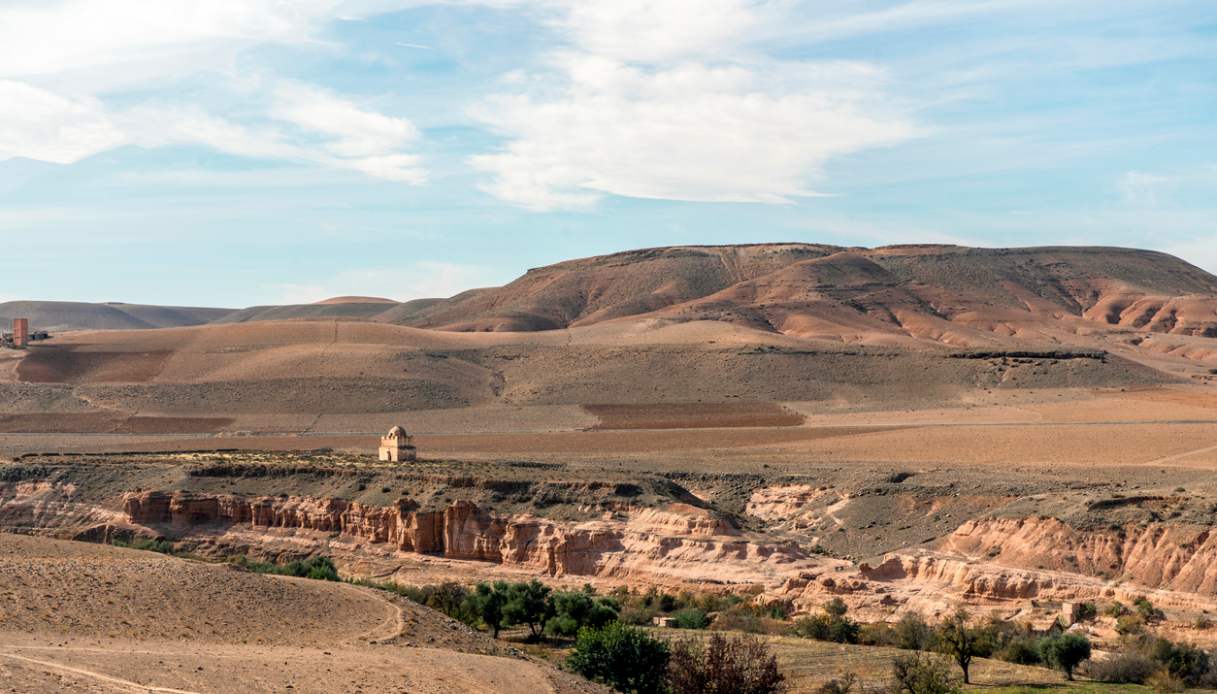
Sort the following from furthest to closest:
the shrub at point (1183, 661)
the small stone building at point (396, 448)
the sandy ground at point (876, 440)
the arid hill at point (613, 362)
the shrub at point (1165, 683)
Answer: the arid hill at point (613, 362) → the sandy ground at point (876, 440) → the small stone building at point (396, 448) → the shrub at point (1183, 661) → the shrub at point (1165, 683)

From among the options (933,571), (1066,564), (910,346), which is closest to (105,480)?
(933,571)

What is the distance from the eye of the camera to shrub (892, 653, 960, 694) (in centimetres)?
2550

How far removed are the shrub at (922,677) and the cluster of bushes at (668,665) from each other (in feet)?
7.94

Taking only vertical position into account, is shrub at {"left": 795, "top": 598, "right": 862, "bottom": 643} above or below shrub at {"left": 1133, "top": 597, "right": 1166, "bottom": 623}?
below

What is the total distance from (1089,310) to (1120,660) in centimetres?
16345

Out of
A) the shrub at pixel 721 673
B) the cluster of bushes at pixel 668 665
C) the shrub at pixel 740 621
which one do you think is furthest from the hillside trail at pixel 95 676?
the shrub at pixel 740 621

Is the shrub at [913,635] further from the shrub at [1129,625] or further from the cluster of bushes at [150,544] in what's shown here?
the cluster of bushes at [150,544]

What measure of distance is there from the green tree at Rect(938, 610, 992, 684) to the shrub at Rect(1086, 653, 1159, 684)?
→ 2644mm

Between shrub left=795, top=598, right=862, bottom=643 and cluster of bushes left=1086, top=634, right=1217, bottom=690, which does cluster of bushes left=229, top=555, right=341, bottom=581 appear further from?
cluster of bushes left=1086, top=634, right=1217, bottom=690

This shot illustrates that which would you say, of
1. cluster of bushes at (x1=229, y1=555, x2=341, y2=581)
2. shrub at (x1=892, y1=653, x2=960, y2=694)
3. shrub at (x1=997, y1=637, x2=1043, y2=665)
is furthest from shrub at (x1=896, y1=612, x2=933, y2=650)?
cluster of bushes at (x1=229, y1=555, x2=341, y2=581)

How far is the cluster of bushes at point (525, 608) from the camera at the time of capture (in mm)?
34688

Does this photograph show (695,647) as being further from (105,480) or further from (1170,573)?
(105,480)

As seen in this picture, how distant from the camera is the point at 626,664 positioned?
26.8 meters

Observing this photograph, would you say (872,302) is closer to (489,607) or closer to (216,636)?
(489,607)
